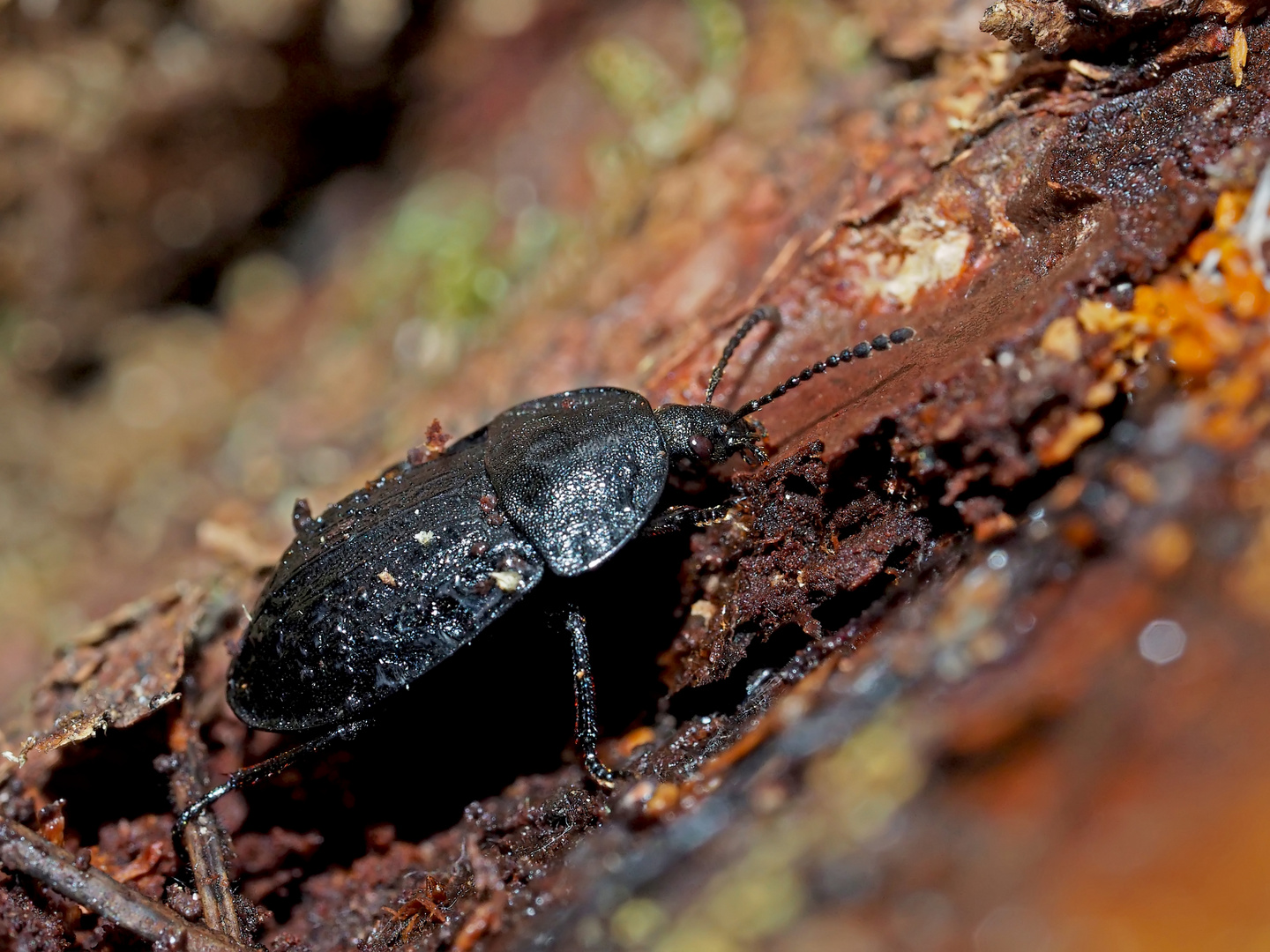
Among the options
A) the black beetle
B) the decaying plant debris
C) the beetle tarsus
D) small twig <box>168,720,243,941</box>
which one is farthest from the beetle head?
small twig <box>168,720,243,941</box>

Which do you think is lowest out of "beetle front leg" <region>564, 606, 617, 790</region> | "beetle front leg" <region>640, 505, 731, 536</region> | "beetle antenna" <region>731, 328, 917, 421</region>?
"beetle front leg" <region>564, 606, 617, 790</region>

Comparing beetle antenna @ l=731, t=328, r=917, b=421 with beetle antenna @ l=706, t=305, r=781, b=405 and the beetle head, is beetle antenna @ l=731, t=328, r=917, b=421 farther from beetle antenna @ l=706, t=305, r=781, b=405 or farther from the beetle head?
beetle antenna @ l=706, t=305, r=781, b=405

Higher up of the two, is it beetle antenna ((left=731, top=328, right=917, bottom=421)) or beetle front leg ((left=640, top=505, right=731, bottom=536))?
beetle antenna ((left=731, top=328, right=917, bottom=421))

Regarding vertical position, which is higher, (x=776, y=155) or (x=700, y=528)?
(x=776, y=155)

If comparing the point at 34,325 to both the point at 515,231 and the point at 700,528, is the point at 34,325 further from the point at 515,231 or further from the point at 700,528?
the point at 700,528

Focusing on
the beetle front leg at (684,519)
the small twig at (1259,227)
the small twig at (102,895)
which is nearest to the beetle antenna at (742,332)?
the beetle front leg at (684,519)

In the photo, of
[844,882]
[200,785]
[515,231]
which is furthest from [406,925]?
[515,231]
